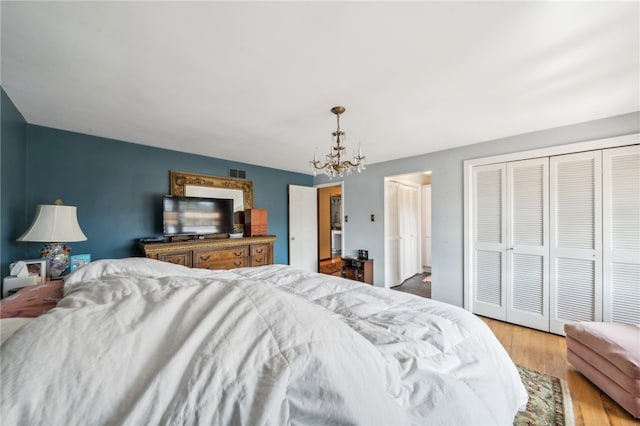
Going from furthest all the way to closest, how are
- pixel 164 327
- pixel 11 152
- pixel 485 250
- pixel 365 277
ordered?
1. pixel 365 277
2. pixel 485 250
3. pixel 11 152
4. pixel 164 327

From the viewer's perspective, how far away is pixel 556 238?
2.83m

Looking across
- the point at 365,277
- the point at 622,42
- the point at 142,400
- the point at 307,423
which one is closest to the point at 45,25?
the point at 142,400

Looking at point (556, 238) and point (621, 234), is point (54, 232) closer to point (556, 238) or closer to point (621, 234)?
point (556, 238)

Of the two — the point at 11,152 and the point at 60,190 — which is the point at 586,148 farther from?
the point at 60,190

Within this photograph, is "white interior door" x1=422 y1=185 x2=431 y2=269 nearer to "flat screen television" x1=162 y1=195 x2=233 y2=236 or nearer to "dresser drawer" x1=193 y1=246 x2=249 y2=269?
"dresser drawer" x1=193 y1=246 x2=249 y2=269

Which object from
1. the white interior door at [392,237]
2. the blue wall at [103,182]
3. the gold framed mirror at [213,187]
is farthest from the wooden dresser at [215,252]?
the white interior door at [392,237]

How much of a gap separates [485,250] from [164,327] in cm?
376

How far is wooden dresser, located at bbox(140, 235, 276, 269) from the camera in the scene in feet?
10.0

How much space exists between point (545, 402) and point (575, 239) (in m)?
1.86

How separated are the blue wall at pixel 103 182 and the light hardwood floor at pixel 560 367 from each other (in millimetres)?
4537

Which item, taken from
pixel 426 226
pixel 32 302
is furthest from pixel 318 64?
pixel 426 226

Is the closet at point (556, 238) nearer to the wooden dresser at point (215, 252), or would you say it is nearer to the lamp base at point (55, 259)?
the wooden dresser at point (215, 252)

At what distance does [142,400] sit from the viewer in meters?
0.49

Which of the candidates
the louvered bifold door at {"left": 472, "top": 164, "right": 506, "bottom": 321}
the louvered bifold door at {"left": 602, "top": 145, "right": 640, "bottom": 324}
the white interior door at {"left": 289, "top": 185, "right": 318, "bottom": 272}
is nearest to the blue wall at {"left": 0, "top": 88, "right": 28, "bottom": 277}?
the white interior door at {"left": 289, "top": 185, "right": 318, "bottom": 272}
